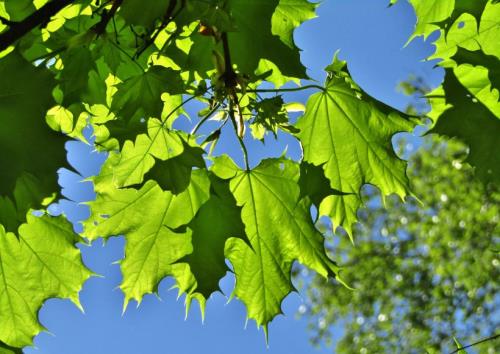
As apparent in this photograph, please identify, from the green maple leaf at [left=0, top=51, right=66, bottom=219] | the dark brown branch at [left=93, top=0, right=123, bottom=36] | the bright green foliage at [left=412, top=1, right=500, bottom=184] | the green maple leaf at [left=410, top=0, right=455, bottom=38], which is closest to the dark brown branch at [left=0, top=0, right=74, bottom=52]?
the green maple leaf at [left=0, top=51, right=66, bottom=219]

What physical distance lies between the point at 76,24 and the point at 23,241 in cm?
63

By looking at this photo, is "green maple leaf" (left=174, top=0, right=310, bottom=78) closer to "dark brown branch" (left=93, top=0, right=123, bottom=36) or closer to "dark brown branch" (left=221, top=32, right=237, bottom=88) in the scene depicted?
"dark brown branch" (left=221, top=32, right=237, bottom=88)

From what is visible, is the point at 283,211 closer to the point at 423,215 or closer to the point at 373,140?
the point at 373,140

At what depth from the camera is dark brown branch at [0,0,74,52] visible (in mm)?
1307

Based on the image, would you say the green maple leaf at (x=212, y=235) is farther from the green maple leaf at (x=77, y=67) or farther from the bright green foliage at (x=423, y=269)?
the bright green foliage at (x=423, y=269)

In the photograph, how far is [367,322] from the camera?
45.2 ft

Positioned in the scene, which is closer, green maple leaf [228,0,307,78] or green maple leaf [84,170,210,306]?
green maple leaf [228,0,307,78]

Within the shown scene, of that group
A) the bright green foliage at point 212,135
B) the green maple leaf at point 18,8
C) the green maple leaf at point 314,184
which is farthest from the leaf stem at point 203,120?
the green maple leaf at point 18,8

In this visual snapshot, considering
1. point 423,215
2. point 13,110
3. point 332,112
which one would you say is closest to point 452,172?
point 423,215

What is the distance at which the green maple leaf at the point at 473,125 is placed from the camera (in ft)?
5.52

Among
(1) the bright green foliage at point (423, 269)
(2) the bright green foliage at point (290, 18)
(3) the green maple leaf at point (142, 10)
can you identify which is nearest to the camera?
(3) the green maple leaf at point (142, 10)

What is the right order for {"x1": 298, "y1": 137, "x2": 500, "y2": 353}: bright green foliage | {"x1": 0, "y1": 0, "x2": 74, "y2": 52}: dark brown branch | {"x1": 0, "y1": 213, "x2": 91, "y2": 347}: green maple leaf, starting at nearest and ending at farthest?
{"x1": 0, "y1": 0, "x2": 74, "y2": 52}: dark brown branch < {"x1": 0, "y1": 213, "x2": 91, "y2": 347}: green maple leaf < {"x1": 298, "y1": 137, "x2": 500, "y2": 353}: bright green foliage

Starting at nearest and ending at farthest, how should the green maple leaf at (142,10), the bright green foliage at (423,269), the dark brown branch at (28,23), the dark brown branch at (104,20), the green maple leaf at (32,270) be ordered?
the dark brown branch at (28,23) < the green maple leaf at (142,10) < the dark brown branch at (104,20) < the green maple leaf at (32,270) < the bright green foliage at (423,269)

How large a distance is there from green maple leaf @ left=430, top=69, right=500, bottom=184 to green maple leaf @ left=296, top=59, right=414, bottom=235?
0.18 m
